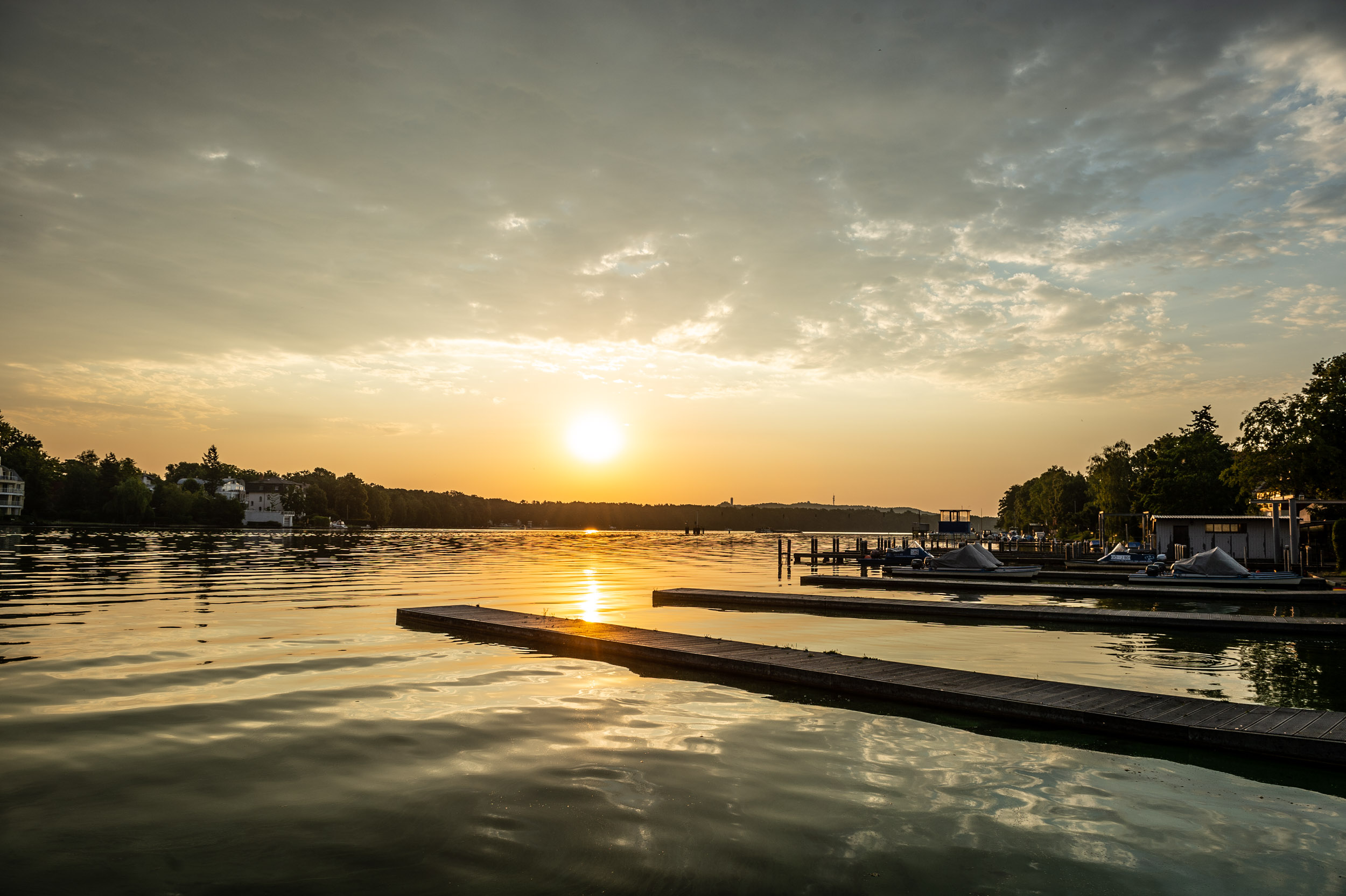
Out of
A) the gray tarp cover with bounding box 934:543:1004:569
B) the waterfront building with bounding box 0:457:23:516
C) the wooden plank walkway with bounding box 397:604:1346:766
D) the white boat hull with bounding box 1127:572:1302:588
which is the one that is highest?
the waterfront building with bounding box 0:457:23:516

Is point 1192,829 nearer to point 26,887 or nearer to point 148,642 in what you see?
point 26,887

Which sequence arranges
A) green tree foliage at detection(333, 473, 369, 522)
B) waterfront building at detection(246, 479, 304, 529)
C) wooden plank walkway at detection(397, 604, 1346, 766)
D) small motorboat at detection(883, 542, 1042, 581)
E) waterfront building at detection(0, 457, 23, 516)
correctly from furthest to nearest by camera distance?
green tree foliage at detection(333, 473, 369, 522)
waterfront building at detection(246, 479, 304, 529)
waterfront building at detection(0, 457, 23, 516)
small motorboat at detection(883, 542, 1042, 581)
wooden plank walkway at detection(397, 604, 1346, 766)

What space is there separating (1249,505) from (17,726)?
6968cm

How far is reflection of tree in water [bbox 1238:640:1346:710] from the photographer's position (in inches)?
565

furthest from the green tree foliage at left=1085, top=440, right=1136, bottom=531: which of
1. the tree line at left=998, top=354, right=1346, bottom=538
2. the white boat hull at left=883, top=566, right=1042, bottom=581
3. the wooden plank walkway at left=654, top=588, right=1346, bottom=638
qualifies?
the wooden plank walkway at left=654, top=588, right=1346, bottom=638

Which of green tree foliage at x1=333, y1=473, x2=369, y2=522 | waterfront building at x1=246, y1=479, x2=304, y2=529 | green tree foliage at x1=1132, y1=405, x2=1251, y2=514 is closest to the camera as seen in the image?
green tree foliage at x1=1132, y1=405, x2=1251, y2=514

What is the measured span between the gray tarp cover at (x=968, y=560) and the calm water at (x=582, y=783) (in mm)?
24999

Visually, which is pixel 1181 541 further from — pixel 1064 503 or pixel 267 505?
pixel 267 505

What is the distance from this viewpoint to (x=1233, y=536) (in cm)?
5550

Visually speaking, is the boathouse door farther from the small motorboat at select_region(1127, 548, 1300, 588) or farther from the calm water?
the calm water

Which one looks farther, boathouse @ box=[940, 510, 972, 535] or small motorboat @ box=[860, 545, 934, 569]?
boathouse @ box=[940, 510, 972, 535]

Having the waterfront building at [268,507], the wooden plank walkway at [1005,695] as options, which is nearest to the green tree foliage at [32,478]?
the waterfront building at [268,507]

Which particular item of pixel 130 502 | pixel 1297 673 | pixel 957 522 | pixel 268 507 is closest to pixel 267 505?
pixel 268 507

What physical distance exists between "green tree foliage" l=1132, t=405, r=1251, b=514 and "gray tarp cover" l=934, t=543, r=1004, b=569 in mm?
35232
